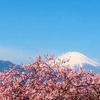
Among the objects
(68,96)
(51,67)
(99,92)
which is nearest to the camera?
(68,96)

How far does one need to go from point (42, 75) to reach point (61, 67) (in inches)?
66.4

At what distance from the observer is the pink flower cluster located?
733 inches

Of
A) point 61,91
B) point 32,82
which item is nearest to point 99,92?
point 61,91

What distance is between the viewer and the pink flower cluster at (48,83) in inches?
733

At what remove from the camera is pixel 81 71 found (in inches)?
835

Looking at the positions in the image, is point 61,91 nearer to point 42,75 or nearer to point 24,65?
point 42,75

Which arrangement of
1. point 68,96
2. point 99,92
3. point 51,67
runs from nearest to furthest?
point 68,96, point 99,92, point 51,67

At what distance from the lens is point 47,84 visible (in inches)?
782

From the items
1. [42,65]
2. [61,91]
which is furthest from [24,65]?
[61,91]

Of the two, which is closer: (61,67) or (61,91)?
(61,91)

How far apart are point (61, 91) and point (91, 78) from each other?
2691 mm

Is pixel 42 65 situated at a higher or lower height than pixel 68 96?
higher

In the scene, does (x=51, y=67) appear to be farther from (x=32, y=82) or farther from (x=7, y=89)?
(x=7, y=89)

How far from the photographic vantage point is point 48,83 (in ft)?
64.1
